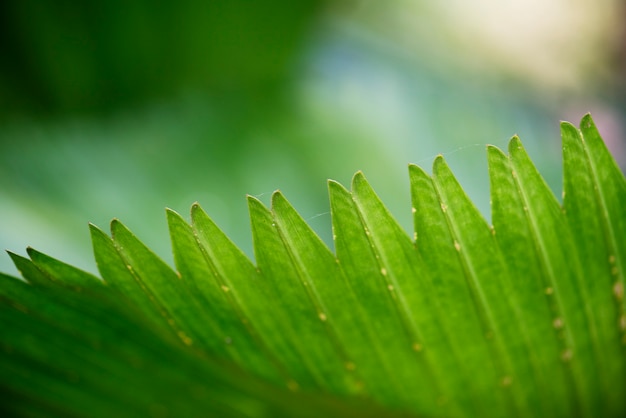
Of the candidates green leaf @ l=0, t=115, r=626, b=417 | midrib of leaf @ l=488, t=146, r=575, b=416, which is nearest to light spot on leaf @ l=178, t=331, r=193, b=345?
green leaf @ l=0, t=115, r=626, b=417

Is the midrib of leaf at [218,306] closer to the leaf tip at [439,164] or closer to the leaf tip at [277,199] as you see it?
the leaf tip at [277,199]

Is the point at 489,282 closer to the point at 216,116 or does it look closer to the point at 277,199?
the point at 277,199

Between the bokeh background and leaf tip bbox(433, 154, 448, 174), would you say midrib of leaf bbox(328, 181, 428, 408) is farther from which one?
the bokeh background

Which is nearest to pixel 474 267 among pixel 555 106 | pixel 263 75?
pixel 263 75

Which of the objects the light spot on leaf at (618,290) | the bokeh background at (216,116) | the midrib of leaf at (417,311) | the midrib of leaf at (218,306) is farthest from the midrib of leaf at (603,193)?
the bokeh background at (216,116)

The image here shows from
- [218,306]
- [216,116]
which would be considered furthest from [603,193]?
[216,116]
